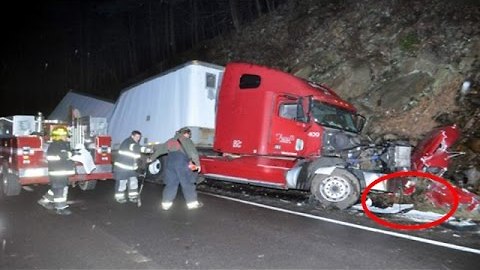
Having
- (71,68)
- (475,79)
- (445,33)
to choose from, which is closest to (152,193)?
(475,79)

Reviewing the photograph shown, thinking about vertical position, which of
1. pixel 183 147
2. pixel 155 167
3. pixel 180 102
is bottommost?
pixel 155 167

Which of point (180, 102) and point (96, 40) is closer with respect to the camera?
point (180, 102)

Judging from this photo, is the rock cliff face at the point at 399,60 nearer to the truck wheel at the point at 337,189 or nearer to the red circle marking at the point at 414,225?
the red circle marking at the point at 414,225

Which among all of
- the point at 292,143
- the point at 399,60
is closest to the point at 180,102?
the point at 292,143

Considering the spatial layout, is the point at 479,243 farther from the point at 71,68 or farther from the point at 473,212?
the point at 71,68

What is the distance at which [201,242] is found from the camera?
18.3ft

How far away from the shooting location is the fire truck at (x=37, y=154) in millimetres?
9055

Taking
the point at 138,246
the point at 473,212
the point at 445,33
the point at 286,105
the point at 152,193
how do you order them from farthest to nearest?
the point at 445,33, the point at 152,193, the point at 286,105, the point at 473,212, the point at 138,246

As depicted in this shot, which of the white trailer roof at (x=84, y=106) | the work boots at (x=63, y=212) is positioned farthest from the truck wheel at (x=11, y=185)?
the white trailer roof at (x=84, y=106)

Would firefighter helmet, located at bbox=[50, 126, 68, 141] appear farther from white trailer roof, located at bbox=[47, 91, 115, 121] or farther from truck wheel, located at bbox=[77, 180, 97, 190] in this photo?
white trailer roof, located at bbox=[47, 91, 115, 121]

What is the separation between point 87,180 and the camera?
31.9 feet

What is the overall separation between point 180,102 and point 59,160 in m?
4.45

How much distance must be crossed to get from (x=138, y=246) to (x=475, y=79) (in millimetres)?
10340

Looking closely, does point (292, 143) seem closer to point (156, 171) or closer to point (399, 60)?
point (156, 171)
